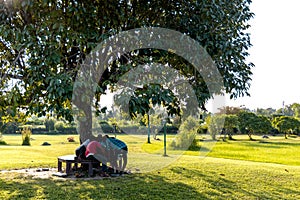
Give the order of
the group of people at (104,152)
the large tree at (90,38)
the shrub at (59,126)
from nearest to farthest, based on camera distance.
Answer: the large tree at (90,38) < the group of people at (104,152) < the shrub at (59,126)

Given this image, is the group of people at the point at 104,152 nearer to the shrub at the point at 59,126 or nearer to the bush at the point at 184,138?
the bush at the point at 184,138

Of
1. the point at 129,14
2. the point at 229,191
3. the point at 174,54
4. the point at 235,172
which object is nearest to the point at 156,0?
the point at 129,14

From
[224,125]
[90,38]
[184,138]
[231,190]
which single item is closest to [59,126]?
[224,125]

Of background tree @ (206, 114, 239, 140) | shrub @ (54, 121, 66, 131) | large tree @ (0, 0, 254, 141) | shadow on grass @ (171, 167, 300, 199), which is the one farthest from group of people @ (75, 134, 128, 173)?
shrub @ (54, 121, 66, 131)

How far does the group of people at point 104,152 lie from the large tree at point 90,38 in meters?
0.88

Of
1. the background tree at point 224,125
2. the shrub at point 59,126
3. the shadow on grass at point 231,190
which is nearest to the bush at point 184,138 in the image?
the background tree at point 224,125

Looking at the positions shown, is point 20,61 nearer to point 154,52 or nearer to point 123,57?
point 123,57

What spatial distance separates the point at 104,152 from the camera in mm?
7148

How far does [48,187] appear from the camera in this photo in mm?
6234

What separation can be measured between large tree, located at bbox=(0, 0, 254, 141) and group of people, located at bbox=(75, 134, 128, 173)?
885 millimetres

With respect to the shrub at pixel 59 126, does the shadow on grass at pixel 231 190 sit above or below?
below

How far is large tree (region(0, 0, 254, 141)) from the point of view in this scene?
5922mm

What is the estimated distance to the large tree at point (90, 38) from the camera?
A: 592cm

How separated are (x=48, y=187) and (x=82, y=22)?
10.3ft
